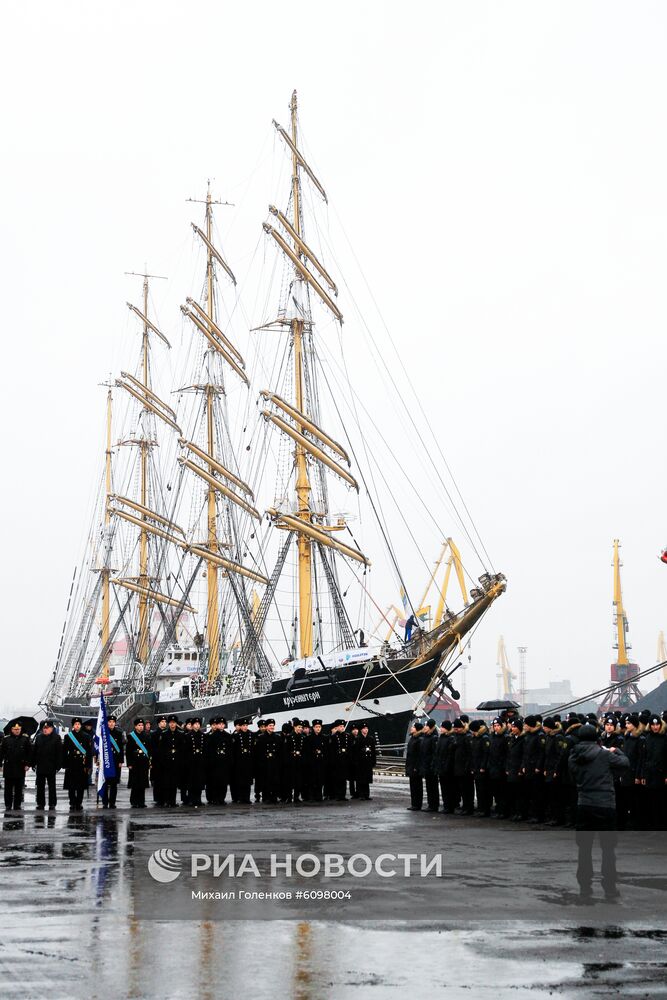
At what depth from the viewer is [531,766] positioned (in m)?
17.3

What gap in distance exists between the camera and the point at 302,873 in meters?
11.4

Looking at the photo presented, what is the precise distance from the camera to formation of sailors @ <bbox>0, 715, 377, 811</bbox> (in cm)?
2060

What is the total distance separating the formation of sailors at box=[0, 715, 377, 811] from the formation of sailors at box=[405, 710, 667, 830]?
2.99m

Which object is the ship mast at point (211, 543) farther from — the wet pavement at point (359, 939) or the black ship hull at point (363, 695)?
the wet pavement at point (359, 939)

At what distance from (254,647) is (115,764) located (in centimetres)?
3497

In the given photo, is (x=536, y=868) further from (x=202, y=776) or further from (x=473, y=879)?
(x=202, y=776)

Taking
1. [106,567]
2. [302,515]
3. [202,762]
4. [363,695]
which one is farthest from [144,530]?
[202,762]

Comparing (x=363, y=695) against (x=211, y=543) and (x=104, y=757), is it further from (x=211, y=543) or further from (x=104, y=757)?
(x=104, y=757)

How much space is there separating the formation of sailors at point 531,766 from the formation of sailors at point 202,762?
2987mm

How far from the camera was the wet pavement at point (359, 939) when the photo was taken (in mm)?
6734

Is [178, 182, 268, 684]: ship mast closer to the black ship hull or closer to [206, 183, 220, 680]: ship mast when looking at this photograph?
[206, 183, 220, 680]: ship mast

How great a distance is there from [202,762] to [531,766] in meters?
7.24

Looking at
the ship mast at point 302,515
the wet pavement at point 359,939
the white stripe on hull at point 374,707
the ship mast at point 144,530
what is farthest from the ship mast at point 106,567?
the wet pavement at point 359,939

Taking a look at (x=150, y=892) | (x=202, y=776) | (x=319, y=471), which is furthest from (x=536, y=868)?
(x=319, y=471)
